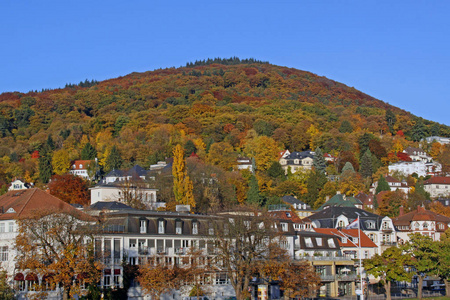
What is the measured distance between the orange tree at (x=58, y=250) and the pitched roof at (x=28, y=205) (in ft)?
6.94

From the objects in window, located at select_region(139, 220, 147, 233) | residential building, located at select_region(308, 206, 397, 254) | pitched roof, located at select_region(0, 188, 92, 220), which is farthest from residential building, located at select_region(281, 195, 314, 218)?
pitched roof, located at select_region(0, 188, 92, 220)

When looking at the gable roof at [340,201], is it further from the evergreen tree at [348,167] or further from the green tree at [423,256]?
the green tree at [423,256]

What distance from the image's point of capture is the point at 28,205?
200ft

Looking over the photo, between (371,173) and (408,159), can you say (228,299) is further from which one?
(408,159)

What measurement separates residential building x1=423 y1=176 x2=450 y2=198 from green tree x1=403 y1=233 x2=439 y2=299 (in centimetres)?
6617

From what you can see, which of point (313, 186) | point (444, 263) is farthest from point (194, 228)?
point (313, 186)

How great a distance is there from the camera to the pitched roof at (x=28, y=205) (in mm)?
59128

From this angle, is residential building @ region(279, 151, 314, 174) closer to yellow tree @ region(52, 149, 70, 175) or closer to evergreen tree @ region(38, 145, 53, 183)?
yellow tree @ region(52, 149, 70, 175)

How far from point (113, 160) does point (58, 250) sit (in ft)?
278

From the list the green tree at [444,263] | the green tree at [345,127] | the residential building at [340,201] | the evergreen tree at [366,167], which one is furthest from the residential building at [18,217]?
the green tree at [345,127]

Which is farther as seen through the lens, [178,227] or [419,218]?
[419,218]

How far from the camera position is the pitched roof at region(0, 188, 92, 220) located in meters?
59.1

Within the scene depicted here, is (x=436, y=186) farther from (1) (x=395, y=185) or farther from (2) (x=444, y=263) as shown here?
(2) (x=444, y=263)

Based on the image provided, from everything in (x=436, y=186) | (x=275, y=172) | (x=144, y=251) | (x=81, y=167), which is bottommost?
(x=144, y=251)
